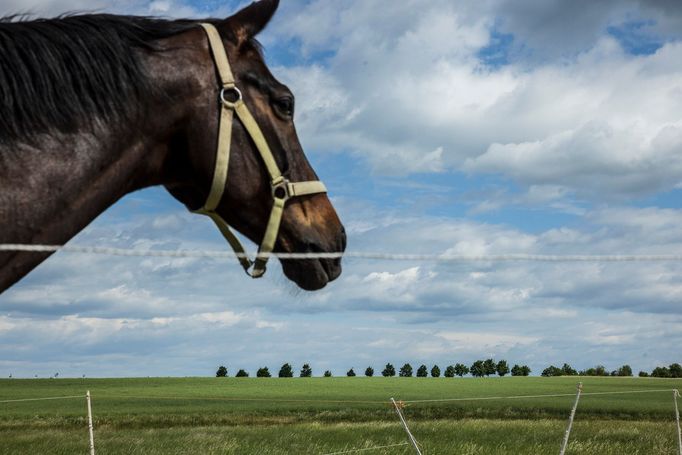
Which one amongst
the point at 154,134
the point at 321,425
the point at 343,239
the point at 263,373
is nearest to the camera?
the point at 154,134

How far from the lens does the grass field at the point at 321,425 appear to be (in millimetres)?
14344

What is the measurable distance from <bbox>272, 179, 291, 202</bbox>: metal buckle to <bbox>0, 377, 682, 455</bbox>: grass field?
30.5 ft

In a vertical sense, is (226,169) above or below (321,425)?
above

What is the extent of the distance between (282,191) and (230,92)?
51 centimetres

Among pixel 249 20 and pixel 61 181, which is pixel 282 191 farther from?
pixel 61 181

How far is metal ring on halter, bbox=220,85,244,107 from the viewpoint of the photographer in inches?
127

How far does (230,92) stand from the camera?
3262 mm

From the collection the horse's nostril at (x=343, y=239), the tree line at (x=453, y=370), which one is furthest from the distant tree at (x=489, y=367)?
the horse's nostril at (x=343, y=239)

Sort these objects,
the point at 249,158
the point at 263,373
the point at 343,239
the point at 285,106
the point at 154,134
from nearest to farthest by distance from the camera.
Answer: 1. the point at 154,134
2. the point at 249,158
3. the point at 285,106
4. the point at 343,239
5. the point at 263,373

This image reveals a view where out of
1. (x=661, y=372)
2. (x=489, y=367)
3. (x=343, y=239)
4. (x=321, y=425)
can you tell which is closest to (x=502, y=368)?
(x=489, y=367)

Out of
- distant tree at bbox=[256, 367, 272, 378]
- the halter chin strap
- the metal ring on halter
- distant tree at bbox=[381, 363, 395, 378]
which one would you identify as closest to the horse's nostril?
the halter chin strap

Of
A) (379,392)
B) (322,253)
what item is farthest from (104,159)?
(379,392)

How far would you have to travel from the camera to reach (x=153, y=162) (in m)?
3.25

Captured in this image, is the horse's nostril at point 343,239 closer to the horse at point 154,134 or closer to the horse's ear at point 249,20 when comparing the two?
the horse at point 154,134
